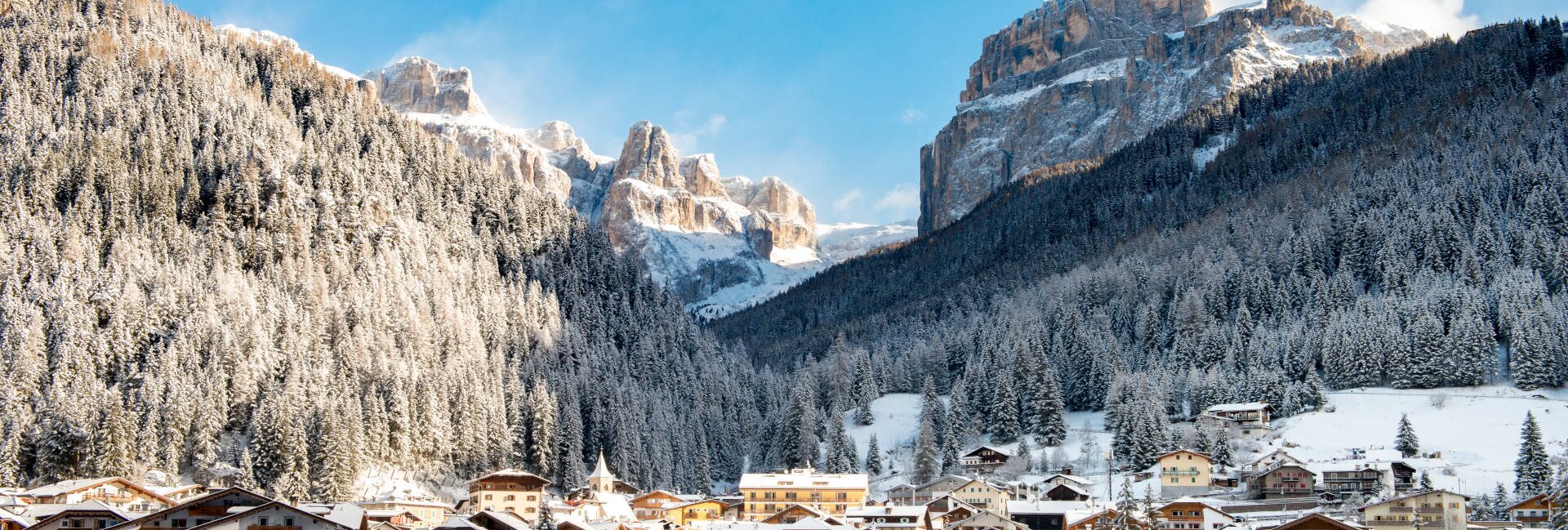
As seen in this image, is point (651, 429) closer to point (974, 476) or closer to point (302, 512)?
point (974, 476)

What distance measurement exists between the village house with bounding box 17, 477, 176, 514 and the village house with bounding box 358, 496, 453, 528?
14.6 m

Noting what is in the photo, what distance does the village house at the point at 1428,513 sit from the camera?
100375mm

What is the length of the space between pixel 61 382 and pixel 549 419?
4496 centimetres

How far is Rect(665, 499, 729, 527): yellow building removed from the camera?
120750 millimetres

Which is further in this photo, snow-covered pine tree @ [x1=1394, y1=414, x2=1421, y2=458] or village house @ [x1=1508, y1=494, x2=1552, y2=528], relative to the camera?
snow-covered pine tree @ [x1=1394, y1=414, x2=1421, y2=458]

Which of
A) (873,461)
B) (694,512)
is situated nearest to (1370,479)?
(694,512)

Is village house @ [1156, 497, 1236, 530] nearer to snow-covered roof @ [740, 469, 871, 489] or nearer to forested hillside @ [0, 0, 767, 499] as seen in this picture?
snow-covered roof @ [740, 469, 871, 489]

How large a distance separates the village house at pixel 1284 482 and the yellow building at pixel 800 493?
120ft

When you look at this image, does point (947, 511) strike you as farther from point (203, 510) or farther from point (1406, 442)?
point (203, 510)

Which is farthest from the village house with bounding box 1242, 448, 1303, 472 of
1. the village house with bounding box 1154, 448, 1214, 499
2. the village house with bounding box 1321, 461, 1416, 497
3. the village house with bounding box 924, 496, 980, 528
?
the village house with bounding box 924, 496, 980, 528

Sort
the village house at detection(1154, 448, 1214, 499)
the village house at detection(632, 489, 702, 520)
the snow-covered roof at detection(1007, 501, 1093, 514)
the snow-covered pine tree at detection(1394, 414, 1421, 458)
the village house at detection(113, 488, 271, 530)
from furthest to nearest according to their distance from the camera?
the village house at detection(1154, 448, 1214, 499) < the snow-covered pine tree at detection(1394, 414, 1421, 458) < the village house at detection(632, 489, 702, 520) < the snow-covered roof at detection(1007, 501, 1093, 514) < the village house at detection(113, 488, 271, 530)

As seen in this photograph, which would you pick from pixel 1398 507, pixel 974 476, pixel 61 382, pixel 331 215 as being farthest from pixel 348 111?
pixel 1398 507

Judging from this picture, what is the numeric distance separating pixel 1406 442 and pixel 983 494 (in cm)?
4014

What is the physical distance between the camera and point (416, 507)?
10850 cm
